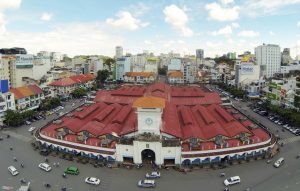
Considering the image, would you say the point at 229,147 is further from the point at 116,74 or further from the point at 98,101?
the point at 116,74

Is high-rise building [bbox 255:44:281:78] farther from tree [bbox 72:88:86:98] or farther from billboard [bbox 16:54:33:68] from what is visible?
billboard [bbox 16:54:33:68]

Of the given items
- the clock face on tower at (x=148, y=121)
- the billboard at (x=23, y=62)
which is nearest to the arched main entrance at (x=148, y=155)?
the clock face on tower at (x=148, y=121)

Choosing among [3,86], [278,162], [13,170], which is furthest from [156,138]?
[3,86]

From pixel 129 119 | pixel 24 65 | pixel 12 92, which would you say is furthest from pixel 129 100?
pixel 24 65

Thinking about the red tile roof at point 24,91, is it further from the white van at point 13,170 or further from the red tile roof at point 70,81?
the white van at point 13,170

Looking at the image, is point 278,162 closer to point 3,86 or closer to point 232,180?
point 232,180

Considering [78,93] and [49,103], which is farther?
[78,93]

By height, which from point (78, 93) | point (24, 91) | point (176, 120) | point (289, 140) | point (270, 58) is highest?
point (270, 58)
